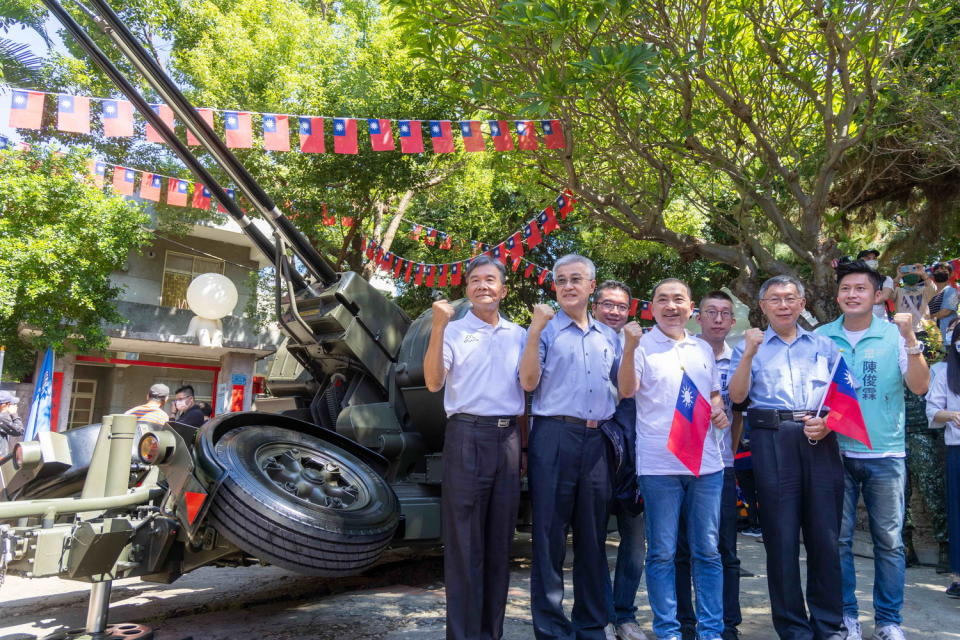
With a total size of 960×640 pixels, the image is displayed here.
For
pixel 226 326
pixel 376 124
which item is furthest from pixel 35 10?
pixel 376 124

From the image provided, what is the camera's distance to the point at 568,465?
340 cm

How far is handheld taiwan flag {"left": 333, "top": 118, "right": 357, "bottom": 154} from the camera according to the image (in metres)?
8.55

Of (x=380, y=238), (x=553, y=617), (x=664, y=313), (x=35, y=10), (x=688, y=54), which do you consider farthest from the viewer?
(x=35, y=10)

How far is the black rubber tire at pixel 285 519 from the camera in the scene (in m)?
3.28

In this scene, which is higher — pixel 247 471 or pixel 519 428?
pixel 519 428

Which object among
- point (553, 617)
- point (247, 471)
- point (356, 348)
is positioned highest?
point (356, 348)

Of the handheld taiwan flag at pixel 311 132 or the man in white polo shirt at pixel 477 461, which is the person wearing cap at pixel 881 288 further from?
the handheld taiwan flag at pixel 311 132

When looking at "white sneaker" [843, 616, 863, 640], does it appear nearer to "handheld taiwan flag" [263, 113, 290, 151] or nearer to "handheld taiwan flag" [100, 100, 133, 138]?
"handheld taiwan flag" [263, 113, 290, 151]

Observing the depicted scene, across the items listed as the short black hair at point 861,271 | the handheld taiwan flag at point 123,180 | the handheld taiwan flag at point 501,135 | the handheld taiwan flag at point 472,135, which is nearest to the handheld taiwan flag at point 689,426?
the short black hair at point 861,271

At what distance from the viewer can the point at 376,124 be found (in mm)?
8852

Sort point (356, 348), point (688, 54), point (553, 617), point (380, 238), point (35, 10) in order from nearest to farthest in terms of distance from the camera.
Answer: point (553, 617) → point (356, 348) → point (688, 54) → point (380, 238) → point (35, 10)

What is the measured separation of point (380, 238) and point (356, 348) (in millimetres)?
9310

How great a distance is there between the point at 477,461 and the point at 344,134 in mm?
6277

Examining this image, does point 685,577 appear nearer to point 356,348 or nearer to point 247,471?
point 247,471
